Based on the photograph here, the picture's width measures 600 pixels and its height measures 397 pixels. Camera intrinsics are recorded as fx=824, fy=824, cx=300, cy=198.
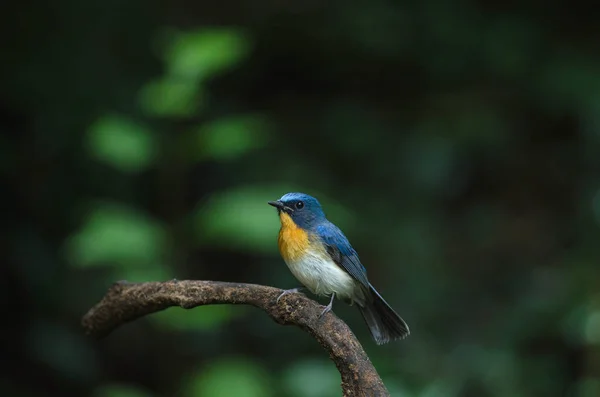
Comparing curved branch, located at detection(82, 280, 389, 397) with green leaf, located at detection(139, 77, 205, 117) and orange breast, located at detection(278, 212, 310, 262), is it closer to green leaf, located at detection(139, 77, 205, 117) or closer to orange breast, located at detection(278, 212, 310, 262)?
orange breast, located at detection(278, 212, 310, 262)

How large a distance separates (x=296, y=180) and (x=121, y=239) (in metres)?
1.89

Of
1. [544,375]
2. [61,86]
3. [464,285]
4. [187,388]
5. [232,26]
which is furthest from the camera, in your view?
[232,26]

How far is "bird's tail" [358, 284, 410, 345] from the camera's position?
97.3 inches

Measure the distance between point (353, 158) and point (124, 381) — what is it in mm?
2219

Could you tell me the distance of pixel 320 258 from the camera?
108 inches

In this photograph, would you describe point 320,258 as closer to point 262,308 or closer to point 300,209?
point 300,209

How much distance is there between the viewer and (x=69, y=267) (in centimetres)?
504

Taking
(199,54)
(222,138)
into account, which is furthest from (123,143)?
(199,54)

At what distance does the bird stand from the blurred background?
0.95 metres

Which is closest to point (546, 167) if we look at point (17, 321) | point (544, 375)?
point (544, 375)

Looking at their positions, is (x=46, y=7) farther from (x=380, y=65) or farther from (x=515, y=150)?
(x=515, y=150)

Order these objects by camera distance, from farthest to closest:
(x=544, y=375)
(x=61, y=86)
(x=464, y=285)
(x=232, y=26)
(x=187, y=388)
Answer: (x=232, y=26)
(x=464, y=285)
(x=61, y=86)
(x=544, y=375)
(x=187, y=388)

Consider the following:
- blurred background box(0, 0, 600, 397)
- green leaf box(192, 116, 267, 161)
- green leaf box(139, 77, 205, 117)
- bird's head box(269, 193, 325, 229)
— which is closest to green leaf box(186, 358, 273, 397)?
blurred background box(0, 0, 600, 397)

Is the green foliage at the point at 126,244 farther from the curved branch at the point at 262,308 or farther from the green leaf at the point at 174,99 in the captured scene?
the curved branch at the point at 262,308
